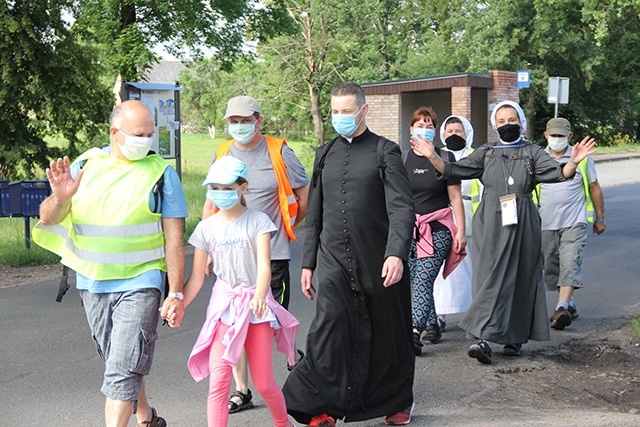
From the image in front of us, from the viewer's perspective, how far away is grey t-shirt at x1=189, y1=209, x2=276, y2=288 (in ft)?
16.7

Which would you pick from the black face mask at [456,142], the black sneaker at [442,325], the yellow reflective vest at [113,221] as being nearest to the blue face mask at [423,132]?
the black face mask at [456,142]

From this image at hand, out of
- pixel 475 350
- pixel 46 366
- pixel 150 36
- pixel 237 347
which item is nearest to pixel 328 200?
pixel 237 347

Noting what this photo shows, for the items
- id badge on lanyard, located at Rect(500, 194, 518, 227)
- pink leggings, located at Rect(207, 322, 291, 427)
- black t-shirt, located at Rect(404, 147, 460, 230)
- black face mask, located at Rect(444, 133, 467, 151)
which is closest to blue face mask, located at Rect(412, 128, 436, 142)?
black t-shirt, located at Rect(404, 147, 460, 230)

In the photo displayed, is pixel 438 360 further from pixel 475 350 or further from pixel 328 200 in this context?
pixel 328 200

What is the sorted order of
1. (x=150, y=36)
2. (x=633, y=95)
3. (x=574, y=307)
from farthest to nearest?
(x=633, y=95)
(x=150, y=36)
(x=574, y=307)

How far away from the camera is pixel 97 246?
15.3 ft

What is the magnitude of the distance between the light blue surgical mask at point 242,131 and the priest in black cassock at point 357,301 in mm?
697

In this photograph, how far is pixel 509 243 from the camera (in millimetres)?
7195

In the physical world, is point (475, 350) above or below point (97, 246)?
below

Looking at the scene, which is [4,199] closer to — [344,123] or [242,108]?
[242,108]

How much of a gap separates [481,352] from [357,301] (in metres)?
2.10

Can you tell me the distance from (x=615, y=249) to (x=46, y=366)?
9657mm

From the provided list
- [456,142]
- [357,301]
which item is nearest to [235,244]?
[357,301]

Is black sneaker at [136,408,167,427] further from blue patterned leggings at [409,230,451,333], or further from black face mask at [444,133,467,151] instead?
black face mask at [444,133,467,151]
